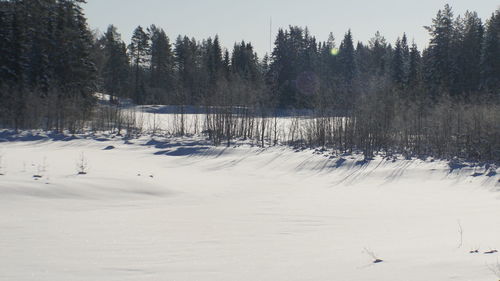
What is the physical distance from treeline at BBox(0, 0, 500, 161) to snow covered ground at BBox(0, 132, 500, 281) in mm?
4042

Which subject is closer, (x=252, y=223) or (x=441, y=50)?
(x=252, y=223)

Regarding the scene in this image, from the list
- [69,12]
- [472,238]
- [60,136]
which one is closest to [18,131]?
[60,136]

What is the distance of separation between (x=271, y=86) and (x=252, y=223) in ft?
77.0

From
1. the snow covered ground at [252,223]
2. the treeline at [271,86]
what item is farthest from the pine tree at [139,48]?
the snow covered ground at [252,223]

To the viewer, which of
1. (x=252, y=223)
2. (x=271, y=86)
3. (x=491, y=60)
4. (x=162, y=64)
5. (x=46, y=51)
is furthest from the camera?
(x=162, y=64)

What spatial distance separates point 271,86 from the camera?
30.8 m

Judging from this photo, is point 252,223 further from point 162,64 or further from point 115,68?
point 162,64

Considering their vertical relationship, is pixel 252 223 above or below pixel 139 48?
below

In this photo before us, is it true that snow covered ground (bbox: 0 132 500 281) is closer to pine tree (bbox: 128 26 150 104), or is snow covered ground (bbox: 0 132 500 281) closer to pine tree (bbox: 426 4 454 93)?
pine tree (bbox: 426 4 454 93)

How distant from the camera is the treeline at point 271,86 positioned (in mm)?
20719

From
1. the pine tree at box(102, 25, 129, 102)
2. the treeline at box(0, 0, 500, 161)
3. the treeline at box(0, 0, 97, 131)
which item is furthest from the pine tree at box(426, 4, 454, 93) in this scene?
the pine tree at box(102, 25, 129, 102)

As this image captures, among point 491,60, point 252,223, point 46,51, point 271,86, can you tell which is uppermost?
point 491,60

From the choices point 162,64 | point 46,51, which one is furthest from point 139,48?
point 46,51

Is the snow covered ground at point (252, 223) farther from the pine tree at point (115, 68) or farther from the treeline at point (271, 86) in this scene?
the pine tree at point (115, 68)
